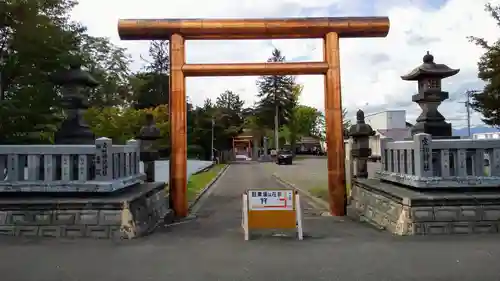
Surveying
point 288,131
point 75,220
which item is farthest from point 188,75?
point 288,131

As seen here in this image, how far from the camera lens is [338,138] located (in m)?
12.0

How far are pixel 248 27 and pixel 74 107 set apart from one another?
4.75 m

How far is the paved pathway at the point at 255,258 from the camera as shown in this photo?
5.74 meters

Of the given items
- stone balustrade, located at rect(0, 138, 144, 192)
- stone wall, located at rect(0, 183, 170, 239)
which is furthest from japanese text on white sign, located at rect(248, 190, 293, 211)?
stone balustrade, located at rect(0, 138, 144, 192)

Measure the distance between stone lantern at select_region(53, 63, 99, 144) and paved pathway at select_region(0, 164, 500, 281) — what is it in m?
2.98

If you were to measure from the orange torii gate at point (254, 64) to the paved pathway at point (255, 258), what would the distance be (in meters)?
3.12

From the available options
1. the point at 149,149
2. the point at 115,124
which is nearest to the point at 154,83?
the point at 115,124

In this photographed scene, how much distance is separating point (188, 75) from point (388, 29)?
17.7ft

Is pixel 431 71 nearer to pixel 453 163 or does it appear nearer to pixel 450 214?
pixel 453 163

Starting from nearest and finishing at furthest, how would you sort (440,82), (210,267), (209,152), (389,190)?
(210,267) → (389,190) → (440,82) → (209,152)

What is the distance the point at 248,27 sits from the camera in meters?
11.7

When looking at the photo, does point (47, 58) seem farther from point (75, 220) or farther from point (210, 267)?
point (210, 267)

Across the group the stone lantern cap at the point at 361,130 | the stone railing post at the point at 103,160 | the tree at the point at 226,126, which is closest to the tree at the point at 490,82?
the stone lantern cap at the point at 361,130

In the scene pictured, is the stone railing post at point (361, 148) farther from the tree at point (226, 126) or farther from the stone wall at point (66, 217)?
the tree at point (226, 126)
